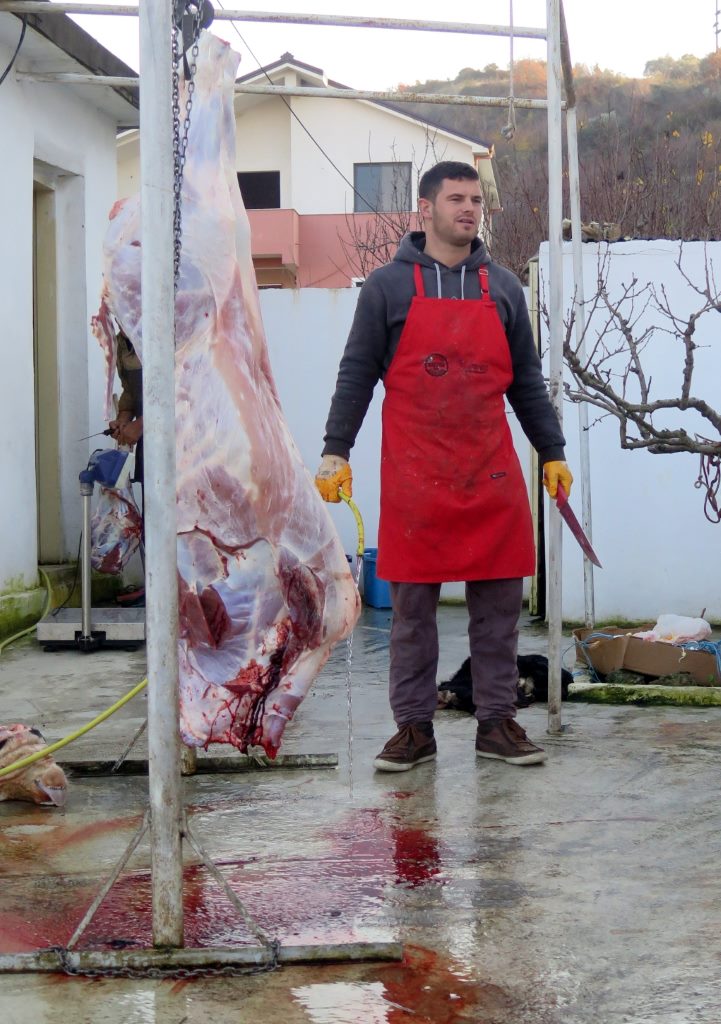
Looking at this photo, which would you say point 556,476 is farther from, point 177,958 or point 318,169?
point 318,169

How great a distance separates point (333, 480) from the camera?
4129 millimetres

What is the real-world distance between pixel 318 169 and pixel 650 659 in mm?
22360

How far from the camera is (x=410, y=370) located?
13.9ft

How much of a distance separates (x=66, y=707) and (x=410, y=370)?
2366mm

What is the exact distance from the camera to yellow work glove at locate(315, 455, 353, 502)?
411cm

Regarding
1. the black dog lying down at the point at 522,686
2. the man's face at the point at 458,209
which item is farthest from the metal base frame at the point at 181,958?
the black dog lying down at the point at 522,686

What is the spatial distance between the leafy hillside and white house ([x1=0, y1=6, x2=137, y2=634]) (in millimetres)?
4753

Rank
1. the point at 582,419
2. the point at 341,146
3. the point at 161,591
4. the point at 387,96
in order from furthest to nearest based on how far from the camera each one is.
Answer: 1. the point at 341,146
2. the point at 582,419
3. the point at 387,96
4. the point at 161,591

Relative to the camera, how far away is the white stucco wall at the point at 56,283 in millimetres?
7375

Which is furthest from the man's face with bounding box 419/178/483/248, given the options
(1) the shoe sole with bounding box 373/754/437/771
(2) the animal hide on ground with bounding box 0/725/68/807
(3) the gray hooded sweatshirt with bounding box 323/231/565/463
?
(2) the animal hide on ground with bounding box 0/725/68/807

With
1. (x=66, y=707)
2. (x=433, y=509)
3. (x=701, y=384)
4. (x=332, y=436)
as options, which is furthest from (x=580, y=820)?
(x=701, y=384)

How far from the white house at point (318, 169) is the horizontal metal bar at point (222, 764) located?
20089mm

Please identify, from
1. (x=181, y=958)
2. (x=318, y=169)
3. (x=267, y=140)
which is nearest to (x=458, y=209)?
(x=181, y=958)

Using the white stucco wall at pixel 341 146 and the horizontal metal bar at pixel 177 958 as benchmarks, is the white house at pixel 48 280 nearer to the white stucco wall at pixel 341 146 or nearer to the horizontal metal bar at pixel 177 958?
the horizontal metal bar at pixel 177 958
